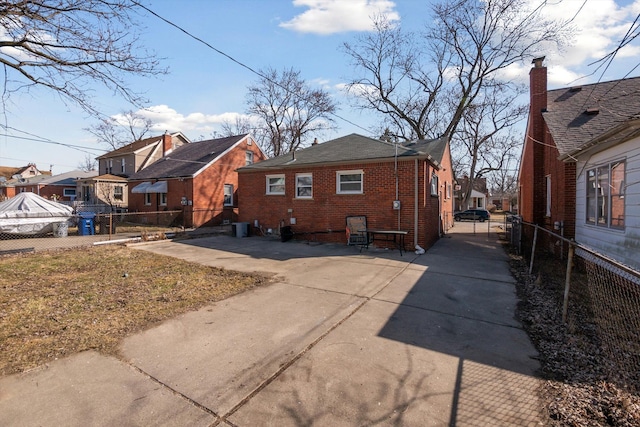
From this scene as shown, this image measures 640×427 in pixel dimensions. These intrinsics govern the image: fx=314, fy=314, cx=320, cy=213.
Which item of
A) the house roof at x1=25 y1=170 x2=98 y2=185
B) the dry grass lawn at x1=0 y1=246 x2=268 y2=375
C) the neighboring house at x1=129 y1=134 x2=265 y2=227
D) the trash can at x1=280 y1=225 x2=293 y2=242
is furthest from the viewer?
the house roof at x1=25 y1=170 x2=98 y2=185

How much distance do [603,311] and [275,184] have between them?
1156 cm

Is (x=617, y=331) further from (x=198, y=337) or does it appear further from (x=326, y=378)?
(x=198, y=337)

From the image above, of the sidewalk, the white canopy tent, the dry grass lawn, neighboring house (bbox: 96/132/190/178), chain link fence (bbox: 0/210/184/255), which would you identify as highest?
neighboring house (bbox: 96/132/190/178)

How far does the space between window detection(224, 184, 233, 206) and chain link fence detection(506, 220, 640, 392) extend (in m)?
18.9

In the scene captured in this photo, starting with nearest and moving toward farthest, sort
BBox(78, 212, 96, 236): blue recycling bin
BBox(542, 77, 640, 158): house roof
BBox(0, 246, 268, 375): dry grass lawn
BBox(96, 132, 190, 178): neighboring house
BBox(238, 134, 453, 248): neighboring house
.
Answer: BBox(0, 246, 268, 375): dry grass lawn, BBox(542, 77, 640, 158): house roof, BBox(238, 134, 453, 248): neighboring house, BBox(78, 212, 96, 236): blue recycling bin, BBox(96, 132, 190, 178): neighboring house

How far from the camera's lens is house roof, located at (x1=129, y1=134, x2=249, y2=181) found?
2102 cm

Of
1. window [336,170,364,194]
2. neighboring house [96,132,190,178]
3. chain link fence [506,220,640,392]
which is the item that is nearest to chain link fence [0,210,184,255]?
window [336,170,364,194]

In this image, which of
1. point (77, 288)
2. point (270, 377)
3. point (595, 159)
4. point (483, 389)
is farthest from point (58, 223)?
point (595, 159)

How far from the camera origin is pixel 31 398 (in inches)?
109

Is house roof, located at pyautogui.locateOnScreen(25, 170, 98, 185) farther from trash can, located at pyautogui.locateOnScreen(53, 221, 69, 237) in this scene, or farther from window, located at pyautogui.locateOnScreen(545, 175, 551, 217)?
window, located at pyautogui.locateOnScreen(545, 175, 551, 217)

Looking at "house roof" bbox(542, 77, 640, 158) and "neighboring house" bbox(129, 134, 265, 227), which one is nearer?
"house roof" bbox(542, 77, 640, 158)

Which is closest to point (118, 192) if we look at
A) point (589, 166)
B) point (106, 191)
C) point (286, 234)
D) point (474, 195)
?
point (106, 191)

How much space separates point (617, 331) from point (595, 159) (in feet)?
17.8

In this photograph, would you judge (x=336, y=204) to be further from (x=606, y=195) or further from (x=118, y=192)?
(x=118, y=192)
